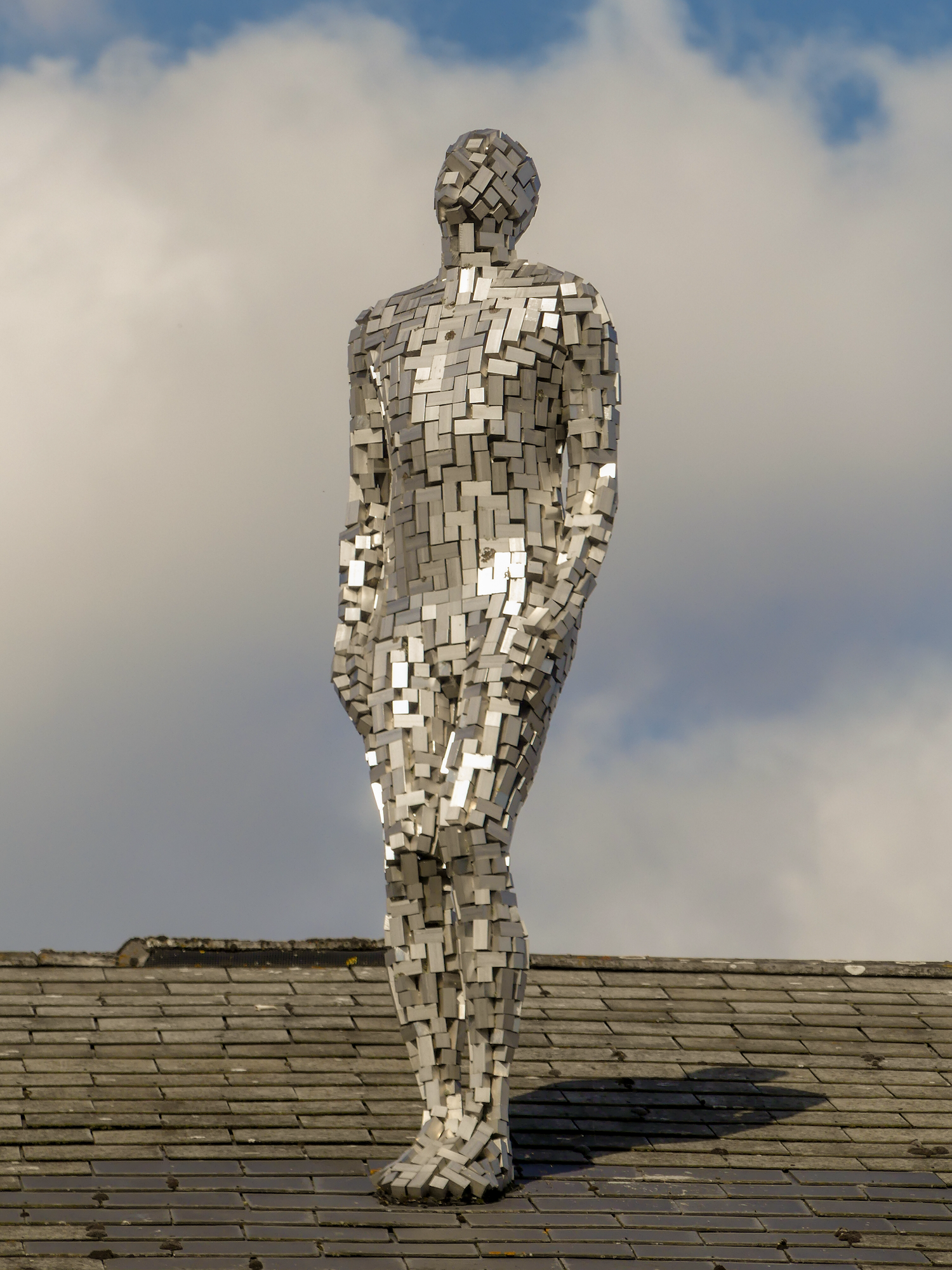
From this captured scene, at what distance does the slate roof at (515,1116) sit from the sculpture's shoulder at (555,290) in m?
3.84

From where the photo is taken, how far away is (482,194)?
10.9 m

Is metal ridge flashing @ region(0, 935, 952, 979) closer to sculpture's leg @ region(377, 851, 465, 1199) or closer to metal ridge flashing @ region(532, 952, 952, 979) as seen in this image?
metal ridge flashing @ region(532, 952, 952, 979)

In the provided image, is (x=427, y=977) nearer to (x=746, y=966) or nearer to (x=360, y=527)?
(x=360, y=527)

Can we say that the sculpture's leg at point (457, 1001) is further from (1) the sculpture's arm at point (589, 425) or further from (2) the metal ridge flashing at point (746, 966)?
(2) the metal ridge flashing at point (746, 966)

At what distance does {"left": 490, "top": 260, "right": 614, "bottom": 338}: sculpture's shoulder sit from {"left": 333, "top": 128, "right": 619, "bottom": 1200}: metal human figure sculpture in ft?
0.04

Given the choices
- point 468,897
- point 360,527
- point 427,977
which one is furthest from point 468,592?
point 427,977

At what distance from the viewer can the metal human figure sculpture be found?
10.0 metres

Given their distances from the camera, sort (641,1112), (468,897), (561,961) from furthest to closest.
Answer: (561,961)
(641,1112)
(468,897)

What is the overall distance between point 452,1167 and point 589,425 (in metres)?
3.35

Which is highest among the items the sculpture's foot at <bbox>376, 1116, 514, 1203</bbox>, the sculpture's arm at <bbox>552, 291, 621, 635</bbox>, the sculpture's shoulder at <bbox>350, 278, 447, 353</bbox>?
the sculpture's shoulder at <bbox>350, 278, 447, 353</bbox>

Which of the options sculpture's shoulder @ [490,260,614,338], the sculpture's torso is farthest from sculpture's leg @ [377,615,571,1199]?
sculpture's shoulder @ [490,260,614,338]

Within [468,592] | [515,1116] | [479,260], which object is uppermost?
[479,260]

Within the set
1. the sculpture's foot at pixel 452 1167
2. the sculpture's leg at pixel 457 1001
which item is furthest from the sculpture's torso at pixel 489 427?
the sculpture's foot at pixel 452 1167

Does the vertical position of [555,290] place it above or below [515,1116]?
above
